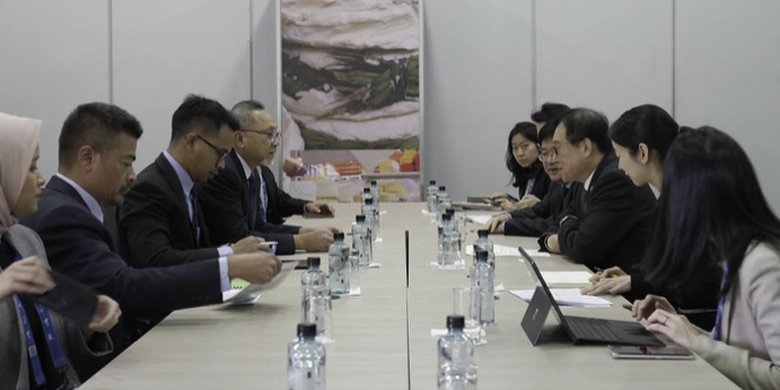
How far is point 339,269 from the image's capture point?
320 cm

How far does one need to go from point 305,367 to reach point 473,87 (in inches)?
257

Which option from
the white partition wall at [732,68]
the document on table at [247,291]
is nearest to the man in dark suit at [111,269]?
the document on table at [247,291]

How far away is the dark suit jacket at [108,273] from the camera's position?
277 cm

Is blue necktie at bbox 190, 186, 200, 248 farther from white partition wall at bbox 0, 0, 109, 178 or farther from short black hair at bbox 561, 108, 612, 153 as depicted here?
white partition wall at bbox 0, 0, 109, 178

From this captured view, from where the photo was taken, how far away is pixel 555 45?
8078mm

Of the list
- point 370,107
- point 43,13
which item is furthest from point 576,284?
point 43,13

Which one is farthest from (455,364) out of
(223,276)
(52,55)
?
(52,55)

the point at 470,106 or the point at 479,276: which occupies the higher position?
the point at 470,106

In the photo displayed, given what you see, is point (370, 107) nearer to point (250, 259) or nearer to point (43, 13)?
point (43, 13)

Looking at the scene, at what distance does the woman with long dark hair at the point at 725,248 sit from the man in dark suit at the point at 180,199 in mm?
1531

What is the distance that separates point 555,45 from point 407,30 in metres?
1.42

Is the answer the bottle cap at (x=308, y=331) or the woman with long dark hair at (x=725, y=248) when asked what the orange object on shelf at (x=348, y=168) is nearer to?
the woman with long dark hair at (x=725, y=248)

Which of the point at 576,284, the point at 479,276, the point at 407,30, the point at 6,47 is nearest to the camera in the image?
the point at 479,276

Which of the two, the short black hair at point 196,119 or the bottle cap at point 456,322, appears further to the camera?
the short black hair at point 196,119
